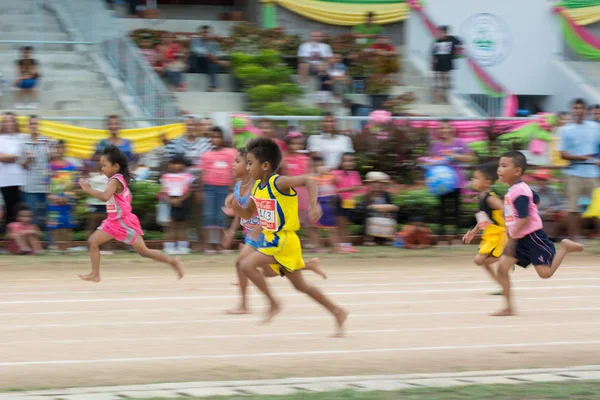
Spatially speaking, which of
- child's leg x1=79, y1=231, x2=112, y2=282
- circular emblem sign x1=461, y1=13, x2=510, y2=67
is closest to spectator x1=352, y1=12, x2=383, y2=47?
circular emblem sign x1=461, y1=13, x2=510, y2=67

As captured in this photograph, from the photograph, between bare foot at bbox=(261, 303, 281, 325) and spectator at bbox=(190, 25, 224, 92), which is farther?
spectator at bbox=(190, 25, 224, 92)

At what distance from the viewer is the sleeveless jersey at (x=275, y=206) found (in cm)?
801

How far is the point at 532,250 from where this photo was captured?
9438mm

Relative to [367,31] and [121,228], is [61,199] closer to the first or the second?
[121,228]

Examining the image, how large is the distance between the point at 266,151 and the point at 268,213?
0.48 meters

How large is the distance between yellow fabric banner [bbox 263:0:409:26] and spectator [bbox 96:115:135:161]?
10370mm

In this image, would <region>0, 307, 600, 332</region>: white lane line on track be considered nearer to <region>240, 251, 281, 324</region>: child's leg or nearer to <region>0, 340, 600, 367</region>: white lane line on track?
<region>240, 251, 281, 324</region>: child's leg

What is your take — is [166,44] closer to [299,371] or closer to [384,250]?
[384,250]

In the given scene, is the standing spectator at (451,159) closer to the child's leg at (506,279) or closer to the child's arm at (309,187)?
the child's leg at (506,279)

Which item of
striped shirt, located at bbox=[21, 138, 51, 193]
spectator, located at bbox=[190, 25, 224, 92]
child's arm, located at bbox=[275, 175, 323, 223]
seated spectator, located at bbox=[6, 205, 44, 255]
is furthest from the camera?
spectator, located at bbox=[190, 25, 224, 92]

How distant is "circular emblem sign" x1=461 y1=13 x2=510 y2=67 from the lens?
928 inches

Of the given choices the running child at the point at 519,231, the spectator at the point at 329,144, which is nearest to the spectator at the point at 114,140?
the spectator at the point at 329,144

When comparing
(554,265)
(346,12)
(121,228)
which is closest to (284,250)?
(554,265)

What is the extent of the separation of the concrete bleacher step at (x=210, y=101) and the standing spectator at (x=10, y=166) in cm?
587
